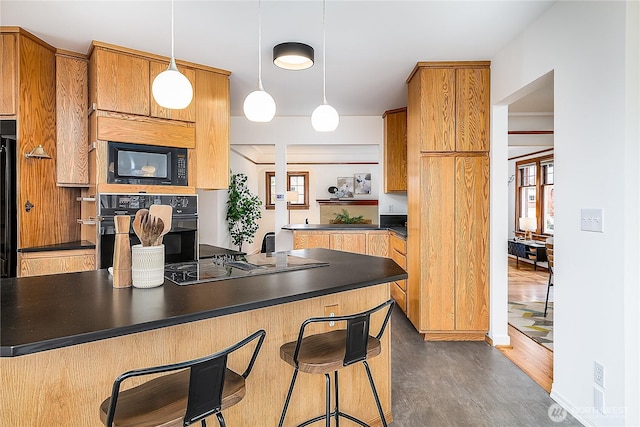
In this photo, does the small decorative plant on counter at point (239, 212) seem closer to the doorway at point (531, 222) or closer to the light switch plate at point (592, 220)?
the doorway at point (531, 222)

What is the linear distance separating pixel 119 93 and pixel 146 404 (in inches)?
101

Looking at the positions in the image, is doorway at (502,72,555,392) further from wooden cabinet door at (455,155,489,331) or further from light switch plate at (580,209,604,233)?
light switch plate at (580,209,604,233)

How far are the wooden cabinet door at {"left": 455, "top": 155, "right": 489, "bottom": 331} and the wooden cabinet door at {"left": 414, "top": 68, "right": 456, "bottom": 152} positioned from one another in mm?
240

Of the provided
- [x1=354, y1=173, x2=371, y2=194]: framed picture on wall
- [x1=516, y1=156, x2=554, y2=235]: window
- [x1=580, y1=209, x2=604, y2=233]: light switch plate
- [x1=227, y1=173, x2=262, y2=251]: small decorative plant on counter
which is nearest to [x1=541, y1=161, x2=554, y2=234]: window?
[x1=516, y1=156, x2=554, y2=235]: window

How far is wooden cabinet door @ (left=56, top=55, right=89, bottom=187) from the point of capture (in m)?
2.97

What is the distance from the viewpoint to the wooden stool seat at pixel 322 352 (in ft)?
4.82

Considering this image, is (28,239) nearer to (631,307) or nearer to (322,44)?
(322,44)

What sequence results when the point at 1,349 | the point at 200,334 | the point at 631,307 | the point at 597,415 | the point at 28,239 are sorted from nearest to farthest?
1. the point at 1,349
2. the point at 200,334
3. the point at 631,307
4. the point at 597,415
5. the point at 28,239

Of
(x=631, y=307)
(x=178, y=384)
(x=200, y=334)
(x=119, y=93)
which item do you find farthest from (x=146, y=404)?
(x=119, y=93)

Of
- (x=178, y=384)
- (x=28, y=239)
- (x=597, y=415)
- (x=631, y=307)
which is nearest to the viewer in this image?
(x=178, y=384)

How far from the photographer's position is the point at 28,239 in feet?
9.13

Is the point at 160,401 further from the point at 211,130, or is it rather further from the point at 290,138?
the point at 290,138

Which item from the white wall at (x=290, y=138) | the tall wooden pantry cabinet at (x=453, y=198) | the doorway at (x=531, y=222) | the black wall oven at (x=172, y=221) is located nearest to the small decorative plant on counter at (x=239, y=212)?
the white wall at (x=290, y=138)

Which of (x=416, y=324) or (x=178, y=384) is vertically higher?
(x=178, y=384)
